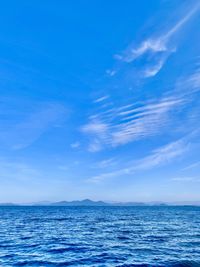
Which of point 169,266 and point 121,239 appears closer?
point 169,266

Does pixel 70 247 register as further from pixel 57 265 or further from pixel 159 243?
pixel 159 243

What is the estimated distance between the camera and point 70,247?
31703 mm

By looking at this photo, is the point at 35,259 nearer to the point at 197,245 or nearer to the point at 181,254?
the point at 181,254

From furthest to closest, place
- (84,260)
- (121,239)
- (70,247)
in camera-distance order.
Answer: (121,239), (70,247), (84,260)

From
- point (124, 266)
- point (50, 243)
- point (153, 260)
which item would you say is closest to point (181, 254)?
point (153, 260)

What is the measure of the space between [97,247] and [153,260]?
26.7 ft

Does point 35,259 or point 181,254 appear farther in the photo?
point 181,254

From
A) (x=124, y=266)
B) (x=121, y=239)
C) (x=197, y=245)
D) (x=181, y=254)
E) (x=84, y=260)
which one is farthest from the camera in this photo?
(x=121, y=239)

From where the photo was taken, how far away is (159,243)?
113ft

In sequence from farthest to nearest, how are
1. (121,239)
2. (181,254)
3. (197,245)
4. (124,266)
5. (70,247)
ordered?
(121,239), (197,245), (70,247), (181,254), (124,266)

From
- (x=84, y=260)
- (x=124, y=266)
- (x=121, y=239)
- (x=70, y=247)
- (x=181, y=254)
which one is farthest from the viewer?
(x=121, y=239)

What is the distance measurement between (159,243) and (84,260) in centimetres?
1255

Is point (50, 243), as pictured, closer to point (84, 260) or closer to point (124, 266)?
point (84, 260)

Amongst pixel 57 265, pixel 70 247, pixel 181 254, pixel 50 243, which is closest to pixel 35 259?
pixel 57 265
